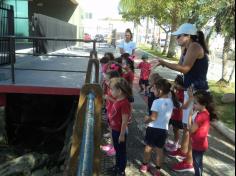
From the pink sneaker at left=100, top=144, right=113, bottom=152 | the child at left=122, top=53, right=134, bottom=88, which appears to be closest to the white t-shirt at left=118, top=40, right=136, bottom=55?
the child at left=122, top=53, right=134, bottom=88

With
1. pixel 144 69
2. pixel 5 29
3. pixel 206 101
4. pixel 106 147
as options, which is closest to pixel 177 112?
pixel 106 147

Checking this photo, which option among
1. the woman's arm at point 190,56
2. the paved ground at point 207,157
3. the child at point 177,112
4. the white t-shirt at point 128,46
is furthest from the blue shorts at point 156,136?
the white t-shirt at point 128,46

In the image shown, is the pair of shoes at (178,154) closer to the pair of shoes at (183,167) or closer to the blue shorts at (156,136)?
the pair of shoes at (183,167)

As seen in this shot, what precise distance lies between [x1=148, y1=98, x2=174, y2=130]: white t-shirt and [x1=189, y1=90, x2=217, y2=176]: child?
42cm

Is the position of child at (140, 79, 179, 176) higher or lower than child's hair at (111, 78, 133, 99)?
lower

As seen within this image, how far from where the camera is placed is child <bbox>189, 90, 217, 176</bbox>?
3.42m

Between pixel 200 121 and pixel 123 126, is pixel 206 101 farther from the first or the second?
pixel 123 126

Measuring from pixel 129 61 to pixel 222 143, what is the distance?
7.45 ft

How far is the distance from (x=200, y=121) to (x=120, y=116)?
3.09 feet

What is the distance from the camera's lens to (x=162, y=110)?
393cm

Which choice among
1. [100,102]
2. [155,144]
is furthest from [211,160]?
[100,102]

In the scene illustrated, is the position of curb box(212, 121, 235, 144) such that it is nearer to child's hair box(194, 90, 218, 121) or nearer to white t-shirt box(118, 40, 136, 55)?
child's hair box(194, 90, 218, 121)

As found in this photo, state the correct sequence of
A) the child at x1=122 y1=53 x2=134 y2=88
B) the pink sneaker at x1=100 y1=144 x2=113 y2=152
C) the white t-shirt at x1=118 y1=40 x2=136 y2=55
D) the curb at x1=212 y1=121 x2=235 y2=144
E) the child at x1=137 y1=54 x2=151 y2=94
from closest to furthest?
the curb at x1=212 y1=121 x2=235 y2=144 → the pink sneaker at x1=100 y1=144 x2=113 y2=152 → the child at x1=122 y1=53 x2=134 y2=88 → the white t-shirt at x1=118 y1=40 x2=136 y2=55 → the child at x1=137 y1=54 x2=151 y2=94

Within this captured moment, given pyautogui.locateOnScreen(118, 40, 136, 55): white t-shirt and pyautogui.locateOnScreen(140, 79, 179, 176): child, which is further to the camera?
pyautogui.locateOnScreen(118, 40, 136, 55): white t-shirt
